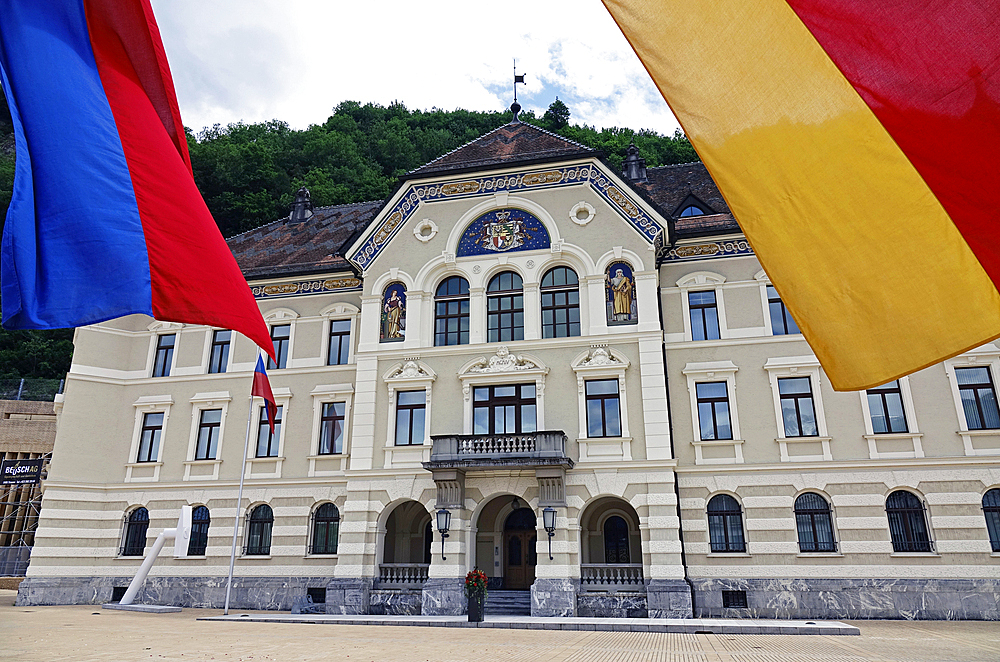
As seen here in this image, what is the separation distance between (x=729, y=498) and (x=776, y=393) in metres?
3.98

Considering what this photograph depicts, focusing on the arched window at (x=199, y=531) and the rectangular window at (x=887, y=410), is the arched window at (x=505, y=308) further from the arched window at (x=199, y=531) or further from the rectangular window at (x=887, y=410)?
the arched window at (x=199, y=531)

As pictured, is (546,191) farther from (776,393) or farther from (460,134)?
(460,134)

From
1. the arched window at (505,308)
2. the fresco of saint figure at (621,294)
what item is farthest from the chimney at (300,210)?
the fresco of saint figure at (621,294)

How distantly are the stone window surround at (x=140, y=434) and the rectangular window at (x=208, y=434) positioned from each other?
1.51 meters

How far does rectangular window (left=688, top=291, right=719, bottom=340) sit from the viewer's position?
25953 millimetres

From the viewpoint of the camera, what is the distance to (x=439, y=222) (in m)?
27.8

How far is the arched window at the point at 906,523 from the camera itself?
22266 mm

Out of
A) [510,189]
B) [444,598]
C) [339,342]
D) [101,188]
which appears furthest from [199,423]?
[101,188]

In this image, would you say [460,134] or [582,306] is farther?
[460,134]

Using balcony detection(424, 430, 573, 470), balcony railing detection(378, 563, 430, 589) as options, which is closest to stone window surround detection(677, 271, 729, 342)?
balcony detection(424, 430, 573, 470)

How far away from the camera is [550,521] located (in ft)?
75.0

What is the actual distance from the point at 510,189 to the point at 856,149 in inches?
961

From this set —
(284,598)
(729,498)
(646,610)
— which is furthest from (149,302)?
(284,598)

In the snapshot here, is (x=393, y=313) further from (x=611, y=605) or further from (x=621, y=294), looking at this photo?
(x=611, y=605)
